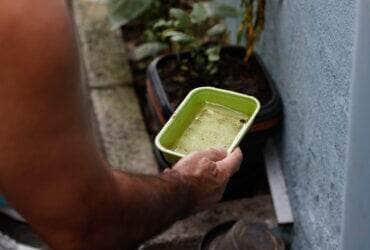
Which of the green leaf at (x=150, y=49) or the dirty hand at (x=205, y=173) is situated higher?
the dirty hand at (x=205, y=173)

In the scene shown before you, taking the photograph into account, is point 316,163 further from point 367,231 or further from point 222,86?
point 222,86

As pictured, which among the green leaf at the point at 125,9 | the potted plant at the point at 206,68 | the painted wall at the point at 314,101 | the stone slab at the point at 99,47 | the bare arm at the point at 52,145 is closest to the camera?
the bare arm at the point at 52,145

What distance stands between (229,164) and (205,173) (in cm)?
11

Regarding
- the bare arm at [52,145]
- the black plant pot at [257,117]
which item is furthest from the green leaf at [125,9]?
the bare arm at [52,145]

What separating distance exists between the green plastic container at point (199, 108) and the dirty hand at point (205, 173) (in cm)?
60

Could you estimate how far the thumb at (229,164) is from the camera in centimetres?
213

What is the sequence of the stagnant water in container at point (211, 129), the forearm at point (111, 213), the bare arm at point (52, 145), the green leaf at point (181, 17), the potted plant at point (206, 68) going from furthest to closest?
the green leaf at point (181, 17) < the potted plant at point (206, 68) < the stagnant water in container at point (211, 129) < the forearm at point (111, 213) < the bare arm at point (52, 145)

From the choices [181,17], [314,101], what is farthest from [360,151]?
[181,17]

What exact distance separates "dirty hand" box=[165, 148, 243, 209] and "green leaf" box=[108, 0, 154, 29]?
1.54 m

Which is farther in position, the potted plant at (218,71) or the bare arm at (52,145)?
the potted plant at (218,71)

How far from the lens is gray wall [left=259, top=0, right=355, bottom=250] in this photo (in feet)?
7.42

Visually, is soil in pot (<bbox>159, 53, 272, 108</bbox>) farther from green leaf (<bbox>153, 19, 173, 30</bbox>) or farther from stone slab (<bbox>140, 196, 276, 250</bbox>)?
stone slab (<bbox>140, 196, 276, 250</bbox>)

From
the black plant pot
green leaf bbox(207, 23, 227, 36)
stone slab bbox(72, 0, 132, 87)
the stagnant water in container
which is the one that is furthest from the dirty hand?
stone slab bbox(72, 0, 132, 87)

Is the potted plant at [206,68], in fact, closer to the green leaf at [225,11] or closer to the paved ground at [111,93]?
the green leaf at [225,11]
